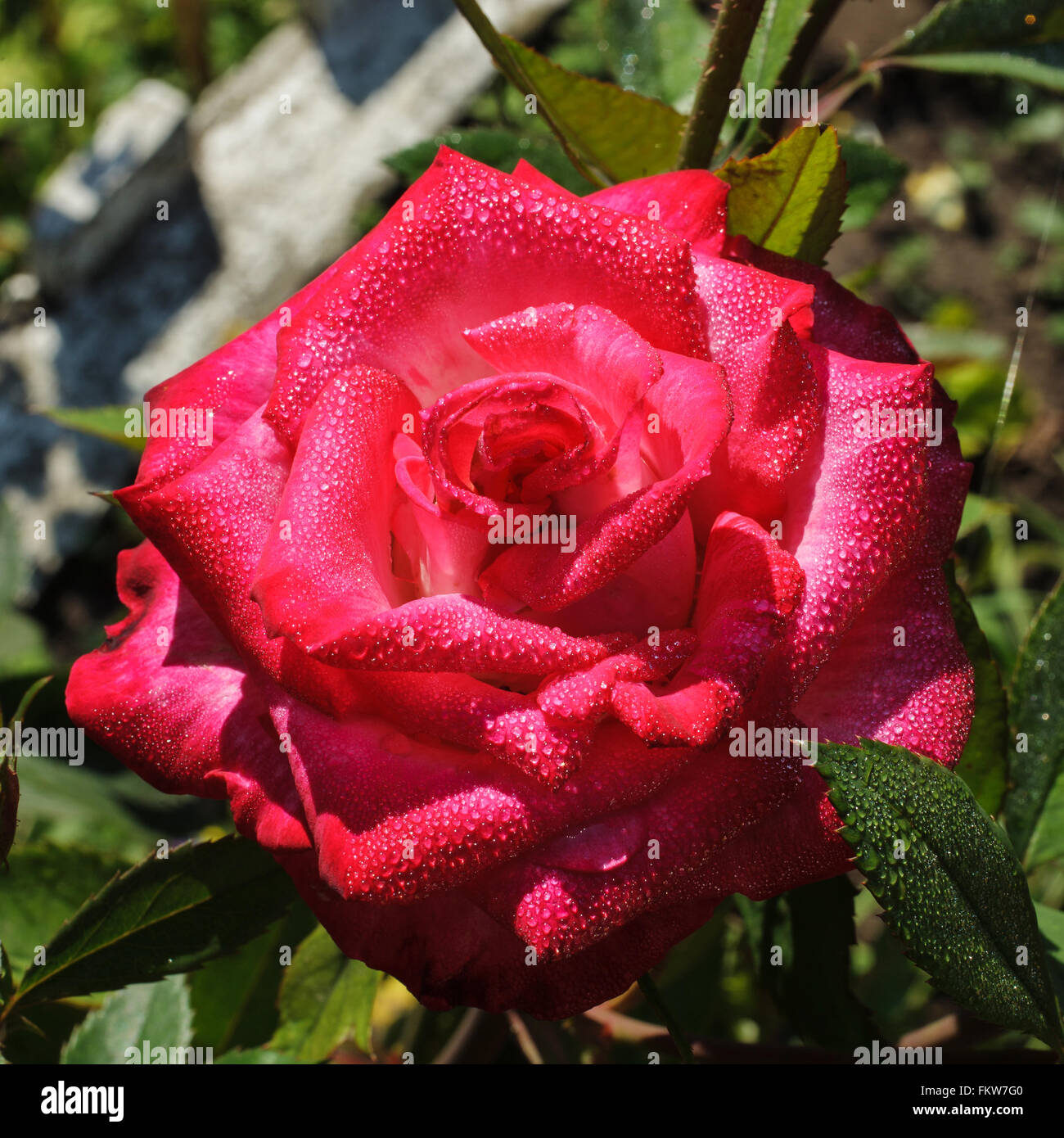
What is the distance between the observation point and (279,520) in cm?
50

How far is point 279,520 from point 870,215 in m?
0.67

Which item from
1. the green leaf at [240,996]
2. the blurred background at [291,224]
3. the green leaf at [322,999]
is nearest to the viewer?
the green leaf at [322,999]

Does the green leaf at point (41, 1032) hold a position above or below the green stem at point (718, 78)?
below

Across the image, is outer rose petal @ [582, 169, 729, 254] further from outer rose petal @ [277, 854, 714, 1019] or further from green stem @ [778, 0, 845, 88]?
outer rose petal @ [277, 854, 714, 1019]

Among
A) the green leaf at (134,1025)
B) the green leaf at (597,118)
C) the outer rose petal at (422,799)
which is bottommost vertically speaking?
the green leaf at (134,1025)

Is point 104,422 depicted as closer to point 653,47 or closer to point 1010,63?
point 653,47

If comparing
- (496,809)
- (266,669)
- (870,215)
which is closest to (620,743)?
(496,809)

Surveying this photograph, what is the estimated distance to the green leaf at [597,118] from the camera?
2.24 feet

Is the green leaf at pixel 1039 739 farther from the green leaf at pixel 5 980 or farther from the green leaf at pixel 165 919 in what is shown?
the green leaf at pixel 5 980

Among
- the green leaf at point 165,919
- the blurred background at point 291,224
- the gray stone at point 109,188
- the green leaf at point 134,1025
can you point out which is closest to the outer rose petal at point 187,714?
the green leaf at point 165,919

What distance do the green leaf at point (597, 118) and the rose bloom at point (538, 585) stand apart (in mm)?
127

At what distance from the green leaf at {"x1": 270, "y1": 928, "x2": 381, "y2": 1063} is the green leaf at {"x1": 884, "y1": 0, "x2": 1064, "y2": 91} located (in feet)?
2.75

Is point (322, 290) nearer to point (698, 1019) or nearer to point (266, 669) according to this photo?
point (266, 669)
